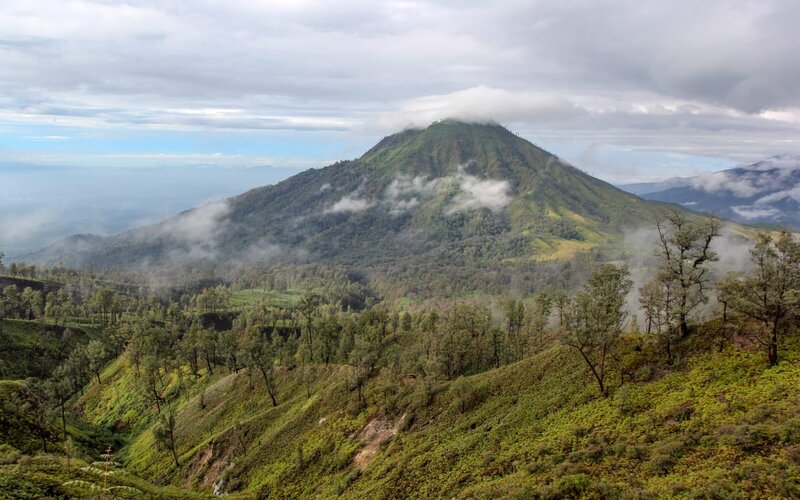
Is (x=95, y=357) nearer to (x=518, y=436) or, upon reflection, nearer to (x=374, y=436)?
(x=374, y=436)

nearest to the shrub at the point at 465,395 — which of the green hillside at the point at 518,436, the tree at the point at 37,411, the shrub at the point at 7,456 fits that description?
the green hillside at the point at 518,436

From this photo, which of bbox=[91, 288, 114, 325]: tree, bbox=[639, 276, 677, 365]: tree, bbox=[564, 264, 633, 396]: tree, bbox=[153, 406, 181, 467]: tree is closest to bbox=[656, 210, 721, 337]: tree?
bbox=[639, 276, 677, 365]: tree

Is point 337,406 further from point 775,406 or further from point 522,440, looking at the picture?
point 775,406

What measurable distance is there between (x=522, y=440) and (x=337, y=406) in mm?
36568

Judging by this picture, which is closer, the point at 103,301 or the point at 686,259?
the point at 686,259

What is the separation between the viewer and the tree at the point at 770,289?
1556 inches

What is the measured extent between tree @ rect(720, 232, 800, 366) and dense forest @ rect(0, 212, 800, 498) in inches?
7.2

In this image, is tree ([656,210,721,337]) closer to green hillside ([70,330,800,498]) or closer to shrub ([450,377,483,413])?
green hillside ([70,330,800,498])

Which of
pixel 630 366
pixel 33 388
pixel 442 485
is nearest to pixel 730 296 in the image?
pixel 630 366

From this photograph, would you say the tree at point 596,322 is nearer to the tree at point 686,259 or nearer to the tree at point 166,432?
the tree at point 686,259

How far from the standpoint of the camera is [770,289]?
131 feet

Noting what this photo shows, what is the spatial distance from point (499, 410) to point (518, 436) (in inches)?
300

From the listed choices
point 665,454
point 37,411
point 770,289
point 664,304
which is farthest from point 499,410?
point 37,411

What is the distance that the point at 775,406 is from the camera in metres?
34.1
